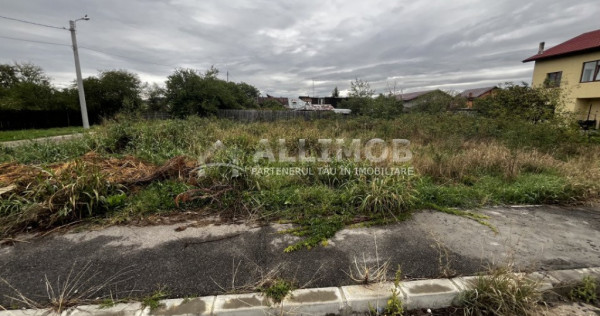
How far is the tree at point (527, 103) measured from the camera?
7195 mm

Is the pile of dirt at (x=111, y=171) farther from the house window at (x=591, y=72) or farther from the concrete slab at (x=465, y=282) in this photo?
the house window at (x=591, y=72)

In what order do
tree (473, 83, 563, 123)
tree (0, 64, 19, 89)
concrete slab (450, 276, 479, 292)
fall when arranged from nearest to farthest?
concrete slab (450, 276, 479, 292)
tree (473, 83, 563, 123)
tree (0, 64, 19, 89)

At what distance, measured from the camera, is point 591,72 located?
15062 millimetres

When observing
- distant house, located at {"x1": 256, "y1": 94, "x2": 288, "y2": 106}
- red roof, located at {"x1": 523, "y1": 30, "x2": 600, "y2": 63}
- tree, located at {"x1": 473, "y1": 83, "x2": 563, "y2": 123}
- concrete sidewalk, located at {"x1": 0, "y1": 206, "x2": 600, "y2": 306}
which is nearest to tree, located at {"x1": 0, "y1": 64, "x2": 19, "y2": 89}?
distant house, located at {"x1": 256, "y1": 94, "x2": 288, "y2": 106}

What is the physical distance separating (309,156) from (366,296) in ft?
A: 12.3

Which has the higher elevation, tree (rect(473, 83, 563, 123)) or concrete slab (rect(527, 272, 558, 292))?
tree (rect(473, 83, 563, 123))

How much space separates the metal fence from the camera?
13262mm

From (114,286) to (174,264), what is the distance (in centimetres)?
42

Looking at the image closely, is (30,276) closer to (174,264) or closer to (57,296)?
(57,296)

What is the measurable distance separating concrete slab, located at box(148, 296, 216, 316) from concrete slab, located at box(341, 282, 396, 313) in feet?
3.21

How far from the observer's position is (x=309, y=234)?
2570 mm

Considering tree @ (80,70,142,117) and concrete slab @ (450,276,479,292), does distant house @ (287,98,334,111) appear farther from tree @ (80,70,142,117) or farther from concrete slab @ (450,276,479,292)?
concrete slab @ (450,276,479,292)

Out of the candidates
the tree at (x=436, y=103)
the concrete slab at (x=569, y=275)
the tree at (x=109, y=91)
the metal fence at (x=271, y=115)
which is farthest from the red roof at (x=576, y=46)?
the tree at (x=109, y=91)

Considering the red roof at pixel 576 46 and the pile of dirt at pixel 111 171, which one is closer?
the pile of dirt at pixel 111 171
